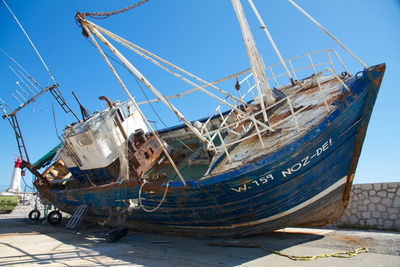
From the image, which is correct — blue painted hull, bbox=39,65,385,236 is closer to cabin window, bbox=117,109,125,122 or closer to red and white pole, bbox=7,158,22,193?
cabin window, bbox=117,109,125,122

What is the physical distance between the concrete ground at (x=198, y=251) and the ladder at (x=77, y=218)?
6.75 feet

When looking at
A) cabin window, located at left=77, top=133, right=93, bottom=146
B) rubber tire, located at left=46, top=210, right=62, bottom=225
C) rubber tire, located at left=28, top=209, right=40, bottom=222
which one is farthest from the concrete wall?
rubber tire, located at left=28, top=209, right=40, bottom=222

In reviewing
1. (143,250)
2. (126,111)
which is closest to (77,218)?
(126,111)

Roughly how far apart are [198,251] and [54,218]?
10470 mm

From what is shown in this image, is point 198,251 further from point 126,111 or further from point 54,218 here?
point 54,218

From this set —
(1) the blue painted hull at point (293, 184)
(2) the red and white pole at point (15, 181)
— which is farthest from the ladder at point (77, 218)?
(2) the red and white pole at point (15, 181)

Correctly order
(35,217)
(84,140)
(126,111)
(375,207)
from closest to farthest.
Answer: (375,207)
(84,140)
(126,111)
(35,217)

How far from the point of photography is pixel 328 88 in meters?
8.22

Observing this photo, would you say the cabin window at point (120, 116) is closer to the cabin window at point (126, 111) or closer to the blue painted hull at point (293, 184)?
the cabin window at point (126, 111)

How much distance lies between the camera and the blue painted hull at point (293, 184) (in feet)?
18.7

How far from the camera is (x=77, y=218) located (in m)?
10.5

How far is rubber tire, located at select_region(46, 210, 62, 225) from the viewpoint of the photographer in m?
12.6

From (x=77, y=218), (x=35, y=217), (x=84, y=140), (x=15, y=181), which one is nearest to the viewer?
(x=84, y=140)

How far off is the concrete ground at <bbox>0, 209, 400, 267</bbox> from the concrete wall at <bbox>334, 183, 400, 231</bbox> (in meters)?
1.29
